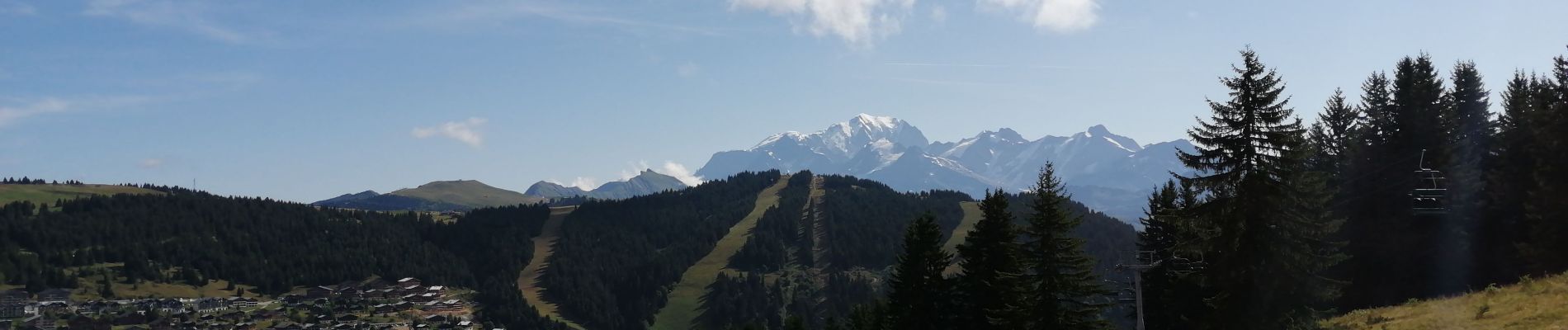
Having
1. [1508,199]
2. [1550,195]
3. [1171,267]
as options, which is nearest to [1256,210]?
[1171,267]

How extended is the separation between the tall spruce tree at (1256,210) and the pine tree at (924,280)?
51.3ft

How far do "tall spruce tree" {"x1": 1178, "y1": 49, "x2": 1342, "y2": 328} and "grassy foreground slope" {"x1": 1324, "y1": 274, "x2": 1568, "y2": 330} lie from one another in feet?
14.9

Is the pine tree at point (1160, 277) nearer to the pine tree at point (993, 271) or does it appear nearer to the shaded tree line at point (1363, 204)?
the shaded tree line at point (1363, 204)

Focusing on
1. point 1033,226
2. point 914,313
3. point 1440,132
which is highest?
point 1440,132

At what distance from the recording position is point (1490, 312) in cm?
4191

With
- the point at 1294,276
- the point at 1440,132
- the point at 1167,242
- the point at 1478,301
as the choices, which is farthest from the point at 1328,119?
the point at 1294,276

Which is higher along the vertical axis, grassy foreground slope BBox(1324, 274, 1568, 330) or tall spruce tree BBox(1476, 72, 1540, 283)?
tall spruce tree BBox(1476, 72, 1540, 283)

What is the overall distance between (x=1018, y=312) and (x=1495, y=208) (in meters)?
37.0

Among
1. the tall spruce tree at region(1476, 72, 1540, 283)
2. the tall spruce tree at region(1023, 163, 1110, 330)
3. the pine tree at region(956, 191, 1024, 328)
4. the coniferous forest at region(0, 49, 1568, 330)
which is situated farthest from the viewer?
the tall spruce tree at region(1476, 72, 1540, 283)

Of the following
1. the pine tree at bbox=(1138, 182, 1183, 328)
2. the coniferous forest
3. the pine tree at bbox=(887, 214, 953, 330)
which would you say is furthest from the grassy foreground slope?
the pine tree at bbox=(887, 214, 953, 330)

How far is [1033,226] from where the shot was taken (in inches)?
1854

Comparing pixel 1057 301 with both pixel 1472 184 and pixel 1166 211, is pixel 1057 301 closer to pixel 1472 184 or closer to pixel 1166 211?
pixel 1166 211

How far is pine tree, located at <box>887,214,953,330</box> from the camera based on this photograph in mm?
56219

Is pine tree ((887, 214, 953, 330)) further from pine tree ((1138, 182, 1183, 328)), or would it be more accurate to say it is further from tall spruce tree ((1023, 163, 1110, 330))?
pine tree ((1138, 182, 1183, 328))
